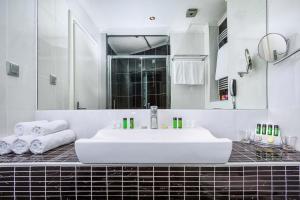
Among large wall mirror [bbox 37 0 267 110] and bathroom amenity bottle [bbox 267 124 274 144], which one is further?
large wall mirror [bbox 37 0 267 110]

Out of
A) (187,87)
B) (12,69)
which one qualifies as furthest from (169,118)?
(12,69)

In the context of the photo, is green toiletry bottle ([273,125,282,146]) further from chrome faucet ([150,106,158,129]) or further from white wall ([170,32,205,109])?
chrome faucet ([150,106,158,129])

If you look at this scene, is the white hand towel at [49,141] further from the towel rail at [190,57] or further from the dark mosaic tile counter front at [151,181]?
the towel rail at [190,57]

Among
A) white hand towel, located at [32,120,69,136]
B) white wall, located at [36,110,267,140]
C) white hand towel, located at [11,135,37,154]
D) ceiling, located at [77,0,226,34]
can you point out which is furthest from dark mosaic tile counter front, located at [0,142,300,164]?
ceiling, located at [77,0,226,34]

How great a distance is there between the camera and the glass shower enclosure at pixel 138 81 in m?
1.60

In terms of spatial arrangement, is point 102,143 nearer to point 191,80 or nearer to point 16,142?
point 16,142

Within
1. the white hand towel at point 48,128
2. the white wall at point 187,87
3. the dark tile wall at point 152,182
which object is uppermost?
the white wall at point 187,87

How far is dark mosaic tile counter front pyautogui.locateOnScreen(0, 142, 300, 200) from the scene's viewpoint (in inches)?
40.1

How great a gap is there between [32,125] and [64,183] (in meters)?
0.50

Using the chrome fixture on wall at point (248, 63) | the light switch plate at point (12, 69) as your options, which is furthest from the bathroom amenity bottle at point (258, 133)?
the light switch plate at point (12, 69)

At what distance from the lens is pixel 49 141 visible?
49.5 inches

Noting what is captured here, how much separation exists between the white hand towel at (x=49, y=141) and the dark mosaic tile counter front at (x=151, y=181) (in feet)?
0.57

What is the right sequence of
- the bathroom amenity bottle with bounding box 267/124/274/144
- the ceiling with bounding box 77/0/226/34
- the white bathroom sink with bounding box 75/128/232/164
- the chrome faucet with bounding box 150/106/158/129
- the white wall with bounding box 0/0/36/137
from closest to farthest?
→ the white bathroom sink with bounding box 75/128/232/164 → the white wall with bounding box 0/0/36/137 → the bathroom amenity bottle with bounding box 267/124/274/144 → the chrome faucet with bounding box 150/106/158/129 → the ceiling with bounding box 77/0/226/34

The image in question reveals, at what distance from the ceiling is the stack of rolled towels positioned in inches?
33.7
